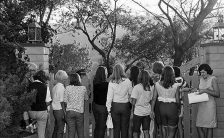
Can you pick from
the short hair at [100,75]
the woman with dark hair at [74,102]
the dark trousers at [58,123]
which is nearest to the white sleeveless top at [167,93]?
the short hair at [100,75]

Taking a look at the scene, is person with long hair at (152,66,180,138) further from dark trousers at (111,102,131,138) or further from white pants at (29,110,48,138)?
white pants at (29,110,48,138)

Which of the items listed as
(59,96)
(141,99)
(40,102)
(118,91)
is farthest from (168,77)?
(40,102)

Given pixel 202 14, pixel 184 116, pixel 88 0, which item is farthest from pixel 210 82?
pixel 88 0

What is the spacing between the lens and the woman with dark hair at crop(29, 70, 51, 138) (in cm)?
821

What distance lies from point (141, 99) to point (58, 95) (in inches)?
62.1

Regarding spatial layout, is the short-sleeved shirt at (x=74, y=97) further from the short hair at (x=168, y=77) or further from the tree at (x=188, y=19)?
the tree at (x=188, y=19)

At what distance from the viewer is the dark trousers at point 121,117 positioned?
336 inches

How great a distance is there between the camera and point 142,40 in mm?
31016

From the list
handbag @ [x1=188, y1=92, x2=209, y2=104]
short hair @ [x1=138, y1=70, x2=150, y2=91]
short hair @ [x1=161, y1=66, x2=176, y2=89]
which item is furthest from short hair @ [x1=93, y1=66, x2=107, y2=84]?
handbag @ [x1=188, y1=92, x2=209, y2=104]

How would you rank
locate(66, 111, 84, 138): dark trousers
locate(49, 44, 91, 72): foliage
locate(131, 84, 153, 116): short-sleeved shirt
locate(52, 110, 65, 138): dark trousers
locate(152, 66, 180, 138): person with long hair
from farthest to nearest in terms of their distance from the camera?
1. locate(49, 44, 91, 72): foliage
2. locate(52, 110, 65, 138): dark trousers
3. locate(66, 111, 84, 138): dark trousers
4. locate(131, 84, 153, 116): short-sleeved shirt
5. locate(152, 66, 180, 138): person with long hair

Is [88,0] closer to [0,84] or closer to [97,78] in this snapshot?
[97,78]

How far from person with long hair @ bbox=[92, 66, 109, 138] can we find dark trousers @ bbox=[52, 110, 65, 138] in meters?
0.65

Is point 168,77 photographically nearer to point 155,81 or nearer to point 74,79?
point 155,81

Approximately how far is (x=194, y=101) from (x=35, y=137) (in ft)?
9.68
